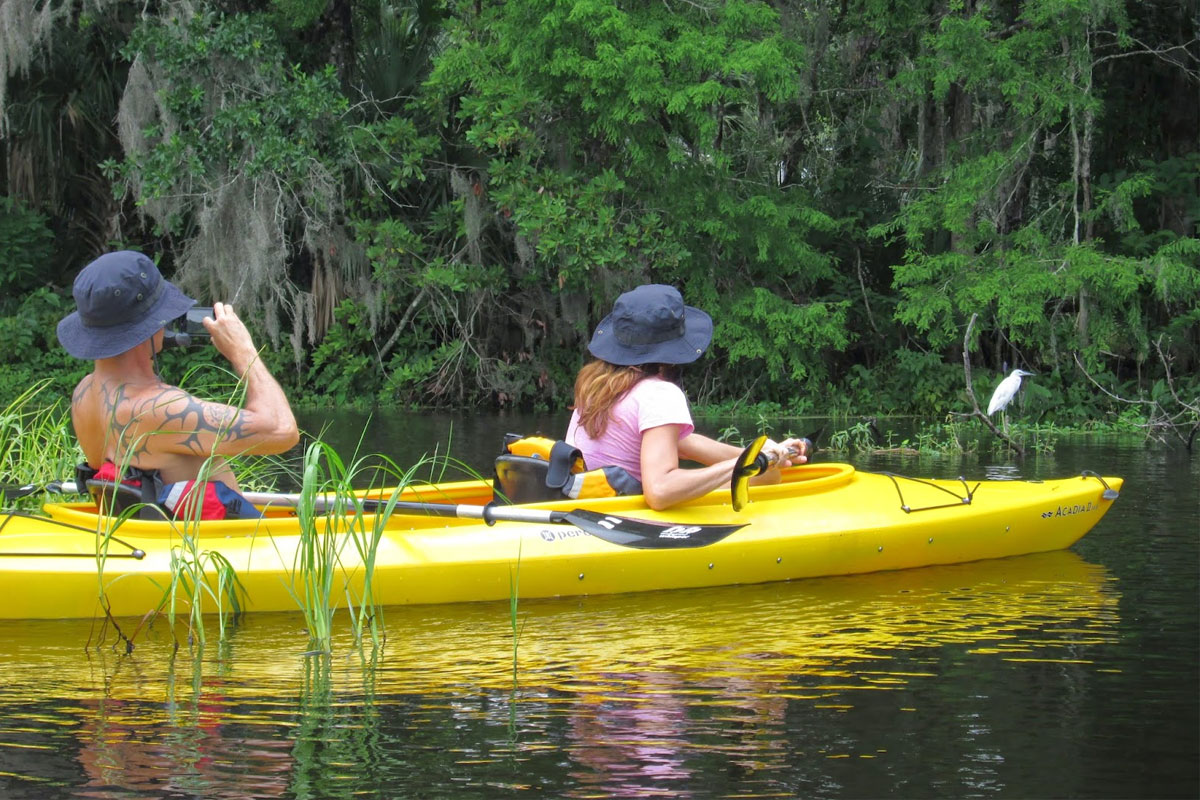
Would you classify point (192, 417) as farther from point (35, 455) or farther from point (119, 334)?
point (35, 455)

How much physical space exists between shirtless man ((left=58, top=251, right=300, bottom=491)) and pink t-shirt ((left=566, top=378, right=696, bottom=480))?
1.24 meters

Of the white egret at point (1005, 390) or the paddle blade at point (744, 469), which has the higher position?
the white egret at point (1005, 390)

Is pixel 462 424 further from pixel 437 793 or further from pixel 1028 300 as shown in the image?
pixel 437 793

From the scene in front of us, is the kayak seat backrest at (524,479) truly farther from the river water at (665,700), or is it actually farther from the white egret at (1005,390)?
the white egret at (1005,390)

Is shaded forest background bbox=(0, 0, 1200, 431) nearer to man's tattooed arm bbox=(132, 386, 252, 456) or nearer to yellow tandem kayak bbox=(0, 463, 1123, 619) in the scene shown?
→ yellow tandem kayak bbox=(0, 463, 1123, 619)

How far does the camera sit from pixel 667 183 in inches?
538

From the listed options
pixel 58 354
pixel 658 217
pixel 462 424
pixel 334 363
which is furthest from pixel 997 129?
pixel 58 354

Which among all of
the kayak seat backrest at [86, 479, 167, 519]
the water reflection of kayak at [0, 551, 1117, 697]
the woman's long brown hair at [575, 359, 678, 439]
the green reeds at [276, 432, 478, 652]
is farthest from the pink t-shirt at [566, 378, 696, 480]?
the kayak seat backrest at [86, 479, 167, 519]

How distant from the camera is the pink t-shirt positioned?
5.13 m

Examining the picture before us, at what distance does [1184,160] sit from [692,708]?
12366mm

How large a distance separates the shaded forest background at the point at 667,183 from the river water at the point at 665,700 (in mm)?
7964

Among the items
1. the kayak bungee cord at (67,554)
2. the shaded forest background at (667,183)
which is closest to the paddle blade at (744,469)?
the kayak bungee cord at (67,554)

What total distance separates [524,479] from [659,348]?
782 millimetres

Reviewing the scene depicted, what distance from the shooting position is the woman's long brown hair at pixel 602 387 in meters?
5.22
